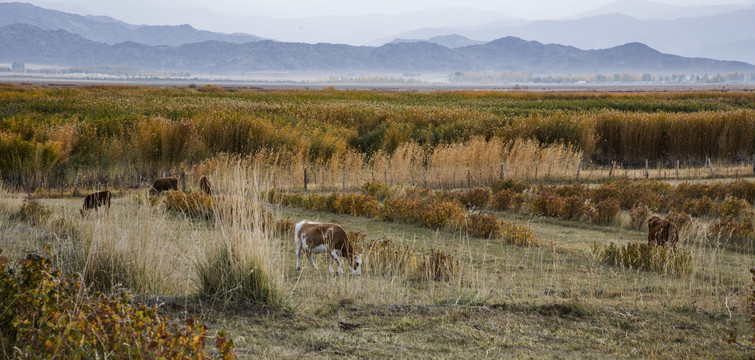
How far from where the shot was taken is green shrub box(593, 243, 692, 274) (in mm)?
9797

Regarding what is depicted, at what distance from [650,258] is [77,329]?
9.02 metres

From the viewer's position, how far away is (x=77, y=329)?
4.02 m

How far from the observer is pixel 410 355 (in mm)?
5754

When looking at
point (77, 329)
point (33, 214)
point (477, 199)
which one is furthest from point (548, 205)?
point (77, 329)

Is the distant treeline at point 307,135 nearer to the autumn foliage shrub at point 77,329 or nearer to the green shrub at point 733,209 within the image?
the green shrub at point 733,209

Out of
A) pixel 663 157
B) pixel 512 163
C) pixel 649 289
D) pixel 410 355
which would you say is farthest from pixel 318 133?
pixel 410 355

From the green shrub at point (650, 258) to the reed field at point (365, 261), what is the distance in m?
0.04

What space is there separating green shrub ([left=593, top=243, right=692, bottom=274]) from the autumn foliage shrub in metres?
7.67

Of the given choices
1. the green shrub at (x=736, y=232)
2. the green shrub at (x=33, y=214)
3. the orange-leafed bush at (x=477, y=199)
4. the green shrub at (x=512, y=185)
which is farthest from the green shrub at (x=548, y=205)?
the green shrub at (x=33, y=214)

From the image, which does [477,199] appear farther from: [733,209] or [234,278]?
[234,278]

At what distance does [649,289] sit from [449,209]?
19.0 feet

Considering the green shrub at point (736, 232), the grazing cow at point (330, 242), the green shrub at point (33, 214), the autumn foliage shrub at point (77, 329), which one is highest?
the autumn foliage shrub at point (77, 329)

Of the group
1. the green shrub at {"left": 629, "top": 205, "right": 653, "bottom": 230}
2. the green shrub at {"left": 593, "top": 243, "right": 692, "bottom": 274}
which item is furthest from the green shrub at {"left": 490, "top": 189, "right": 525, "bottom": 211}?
the green shrub at {"left": 593, "top": 243, "right": 692, "bottom": 274}

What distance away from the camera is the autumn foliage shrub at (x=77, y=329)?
158 inches
